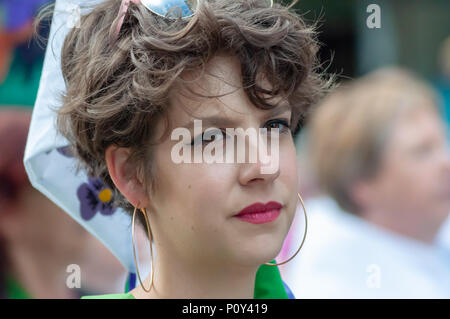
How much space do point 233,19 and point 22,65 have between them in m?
1.64

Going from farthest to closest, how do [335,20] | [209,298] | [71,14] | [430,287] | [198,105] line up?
[335,20] → [430,287] → [71,14] → [209,298] → [198,105]

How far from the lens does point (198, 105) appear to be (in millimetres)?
1514

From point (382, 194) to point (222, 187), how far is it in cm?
203

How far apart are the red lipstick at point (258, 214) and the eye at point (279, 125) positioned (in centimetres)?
21

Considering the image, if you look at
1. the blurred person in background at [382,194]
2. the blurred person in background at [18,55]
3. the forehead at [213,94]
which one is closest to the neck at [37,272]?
the blurred person in background at [18,55]

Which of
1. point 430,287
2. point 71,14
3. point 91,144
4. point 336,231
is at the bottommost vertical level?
point 430,287

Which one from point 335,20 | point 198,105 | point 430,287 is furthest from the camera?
point 335,20

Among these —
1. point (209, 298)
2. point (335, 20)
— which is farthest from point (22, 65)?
point (335, 20)

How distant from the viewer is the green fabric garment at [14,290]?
118 inches

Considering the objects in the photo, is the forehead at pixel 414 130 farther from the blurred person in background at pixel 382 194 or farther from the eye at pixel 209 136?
the eye at pixel 209 136

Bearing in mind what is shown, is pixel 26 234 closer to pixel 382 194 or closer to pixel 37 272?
pixel 37 272

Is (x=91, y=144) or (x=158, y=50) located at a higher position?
(x=158, y=50)
